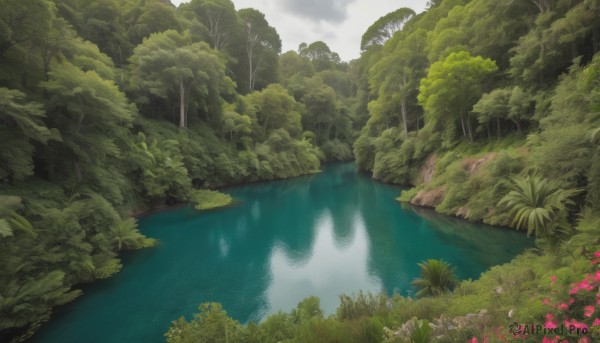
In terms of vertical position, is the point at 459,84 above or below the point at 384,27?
below

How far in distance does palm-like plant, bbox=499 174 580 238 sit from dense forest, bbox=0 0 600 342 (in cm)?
A: 6

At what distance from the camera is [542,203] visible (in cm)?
948

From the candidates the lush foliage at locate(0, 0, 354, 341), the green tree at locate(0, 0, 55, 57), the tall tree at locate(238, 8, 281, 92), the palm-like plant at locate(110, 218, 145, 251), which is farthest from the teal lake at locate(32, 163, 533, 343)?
the tall tree at locate(238, 8, 281, 92)

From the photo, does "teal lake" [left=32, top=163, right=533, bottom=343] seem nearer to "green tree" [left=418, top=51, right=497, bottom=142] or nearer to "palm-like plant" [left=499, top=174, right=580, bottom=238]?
"palm-like plant" [left=499, top=174, right=580, bottom=238]

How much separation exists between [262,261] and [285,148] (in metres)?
27.4

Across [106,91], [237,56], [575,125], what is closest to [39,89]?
[106,91]

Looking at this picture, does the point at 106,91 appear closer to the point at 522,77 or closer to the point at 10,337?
the point at 10,337

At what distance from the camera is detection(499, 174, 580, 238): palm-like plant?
8.59 meters

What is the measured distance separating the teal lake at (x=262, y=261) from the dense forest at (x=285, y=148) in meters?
0.93

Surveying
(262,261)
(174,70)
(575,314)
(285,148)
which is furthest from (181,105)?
(575,314)

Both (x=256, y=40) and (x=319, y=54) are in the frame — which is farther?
(x=319, y=54)

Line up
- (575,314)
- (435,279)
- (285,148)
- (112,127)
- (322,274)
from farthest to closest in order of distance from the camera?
(285,148), (112,127), (322,274), (435,279), (575,314)

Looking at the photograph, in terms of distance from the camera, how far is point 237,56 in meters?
44.8

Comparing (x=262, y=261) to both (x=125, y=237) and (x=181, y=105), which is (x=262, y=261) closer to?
(x=125, y=237)
